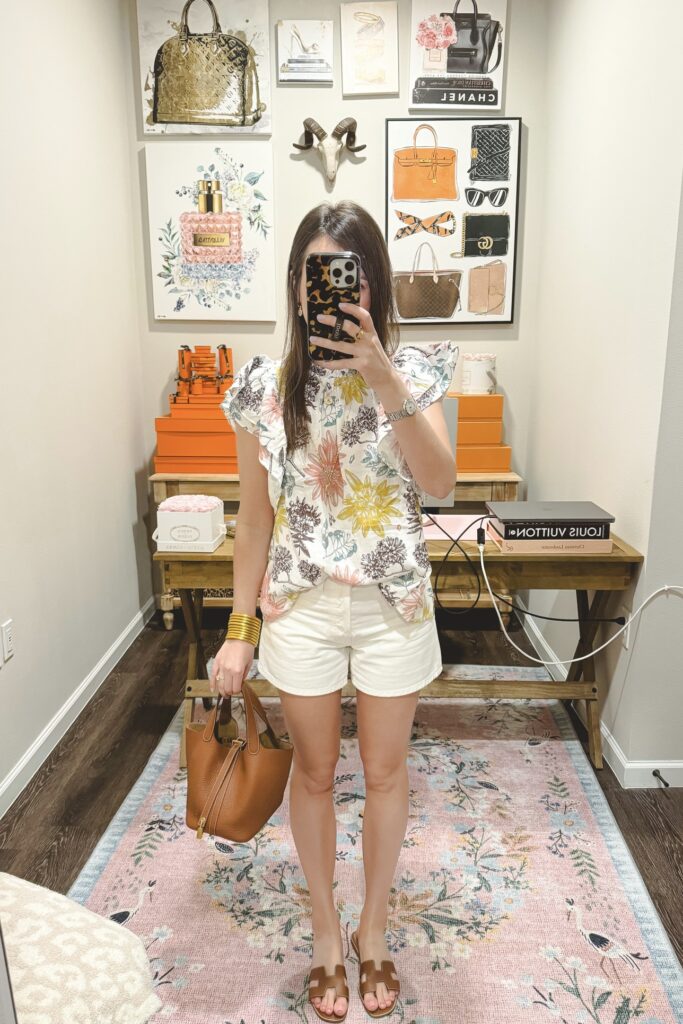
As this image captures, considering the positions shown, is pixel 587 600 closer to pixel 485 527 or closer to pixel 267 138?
pixel 485 527

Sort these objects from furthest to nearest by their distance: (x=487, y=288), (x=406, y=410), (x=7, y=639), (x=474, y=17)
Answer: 1. (x=487, y=288)
2. (x=474, y=17)
3. (x=7, y=639)
4. (x=406, y=410)

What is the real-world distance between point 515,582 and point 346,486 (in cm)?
110

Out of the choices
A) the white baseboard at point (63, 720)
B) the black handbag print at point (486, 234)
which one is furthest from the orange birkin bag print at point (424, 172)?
the white baseboard at point (63, 720)

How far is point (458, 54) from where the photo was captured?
3049 millimetres

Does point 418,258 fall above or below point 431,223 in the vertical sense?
below

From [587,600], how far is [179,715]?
135 centimetres

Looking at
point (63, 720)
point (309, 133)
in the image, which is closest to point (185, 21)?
point (309, 133)

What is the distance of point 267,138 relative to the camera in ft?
10.3

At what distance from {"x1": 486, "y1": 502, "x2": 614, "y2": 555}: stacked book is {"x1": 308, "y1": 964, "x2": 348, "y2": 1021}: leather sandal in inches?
44.6

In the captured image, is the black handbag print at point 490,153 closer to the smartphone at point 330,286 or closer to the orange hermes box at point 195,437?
the orange hermes box at point 195,437

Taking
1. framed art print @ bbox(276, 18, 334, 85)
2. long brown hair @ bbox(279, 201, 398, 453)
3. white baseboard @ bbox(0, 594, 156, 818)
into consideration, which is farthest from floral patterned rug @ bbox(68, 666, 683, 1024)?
framed art print @ bbox(276, 18, 334, 85)

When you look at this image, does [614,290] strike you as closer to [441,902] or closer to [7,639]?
[441,902]

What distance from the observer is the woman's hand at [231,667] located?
129 cm

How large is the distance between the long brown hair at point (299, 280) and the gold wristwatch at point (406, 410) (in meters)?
0.11
